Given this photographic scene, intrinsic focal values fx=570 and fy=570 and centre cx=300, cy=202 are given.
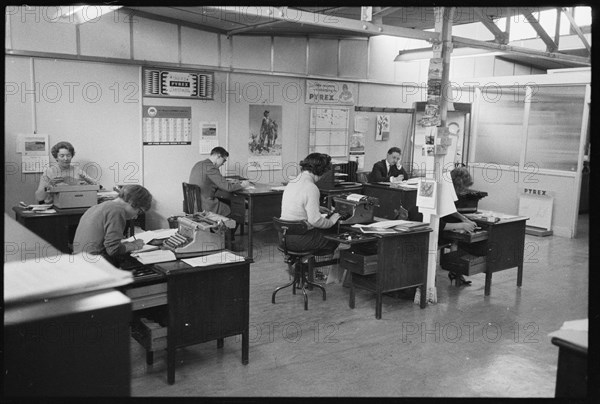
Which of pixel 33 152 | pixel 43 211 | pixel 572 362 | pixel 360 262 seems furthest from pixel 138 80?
pixel 572 362

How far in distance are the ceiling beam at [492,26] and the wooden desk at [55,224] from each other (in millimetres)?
4721

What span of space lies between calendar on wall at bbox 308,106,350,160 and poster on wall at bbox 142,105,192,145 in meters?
2.01

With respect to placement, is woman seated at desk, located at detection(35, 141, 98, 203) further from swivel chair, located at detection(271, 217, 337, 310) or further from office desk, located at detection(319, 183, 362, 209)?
office desk, located at detection(319, 183, 362, 209)

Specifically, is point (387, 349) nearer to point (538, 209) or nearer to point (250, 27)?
point (250, 27)

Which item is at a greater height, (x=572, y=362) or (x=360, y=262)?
(x=572, y=362)

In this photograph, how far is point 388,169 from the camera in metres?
8.11

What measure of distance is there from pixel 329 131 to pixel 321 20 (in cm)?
431

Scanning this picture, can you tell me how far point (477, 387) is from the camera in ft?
11.3

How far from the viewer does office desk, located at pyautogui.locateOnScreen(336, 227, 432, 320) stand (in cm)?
→ 462

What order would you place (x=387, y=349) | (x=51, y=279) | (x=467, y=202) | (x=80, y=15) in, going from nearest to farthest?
(x=51, y=279), (x=387, y=349), (x=467, y=202), (x=80, y=15)

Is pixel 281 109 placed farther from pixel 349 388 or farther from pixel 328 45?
pixel 349 388

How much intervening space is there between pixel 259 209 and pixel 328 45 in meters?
3.40

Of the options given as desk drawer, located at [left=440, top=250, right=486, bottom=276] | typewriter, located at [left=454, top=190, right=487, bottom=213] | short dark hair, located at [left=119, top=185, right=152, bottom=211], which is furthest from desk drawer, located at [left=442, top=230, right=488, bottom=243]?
short dark hair, located at [left=119, top=185, right=152, bottom=211]

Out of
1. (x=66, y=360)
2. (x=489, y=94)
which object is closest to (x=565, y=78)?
(x=489, y=94)
